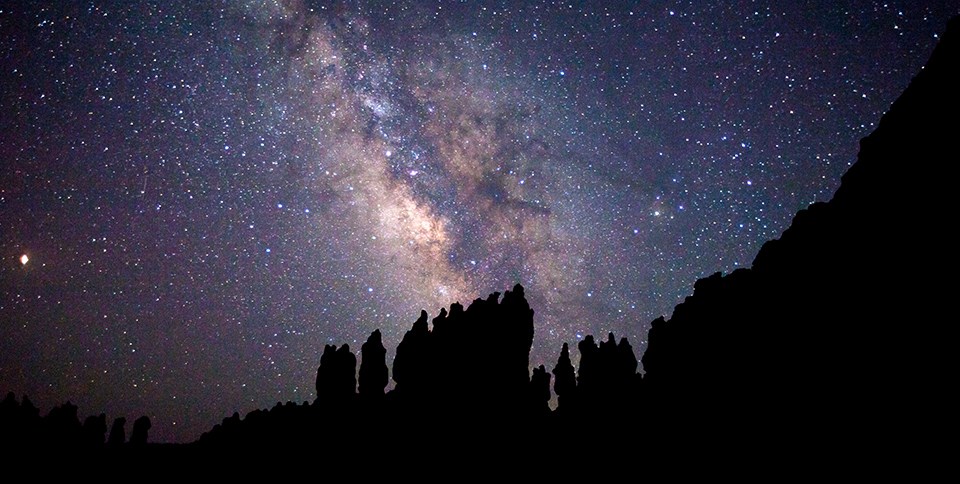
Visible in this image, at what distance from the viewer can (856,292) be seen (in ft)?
61.6

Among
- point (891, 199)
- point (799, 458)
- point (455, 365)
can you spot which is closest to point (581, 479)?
point (455, 365)

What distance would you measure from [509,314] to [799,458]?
1707 inches

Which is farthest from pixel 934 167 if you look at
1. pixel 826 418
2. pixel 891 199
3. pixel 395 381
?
pixel 395 381

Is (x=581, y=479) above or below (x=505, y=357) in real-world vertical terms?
below

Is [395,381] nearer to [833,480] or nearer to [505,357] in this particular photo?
[505,357]

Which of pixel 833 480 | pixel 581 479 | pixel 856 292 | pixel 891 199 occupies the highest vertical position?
pixel 891 199

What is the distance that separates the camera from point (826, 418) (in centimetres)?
1889

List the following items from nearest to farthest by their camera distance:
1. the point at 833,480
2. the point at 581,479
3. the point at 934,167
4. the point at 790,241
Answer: the point at 934,167 → the point at 833,480 → the point at 790,241 → the point at 581,479

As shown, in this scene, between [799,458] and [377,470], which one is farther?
[377,470]

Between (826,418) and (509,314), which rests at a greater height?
(509,314)

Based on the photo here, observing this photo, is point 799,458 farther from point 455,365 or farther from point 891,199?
point 455,365

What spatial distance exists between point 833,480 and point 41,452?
90602mm

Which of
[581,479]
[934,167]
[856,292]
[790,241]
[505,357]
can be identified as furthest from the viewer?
[505,357]

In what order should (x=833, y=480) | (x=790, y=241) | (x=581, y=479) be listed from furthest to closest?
1. (x=581, y=479)
2. (x=790, y=241)
3. (x=833, y=480)
